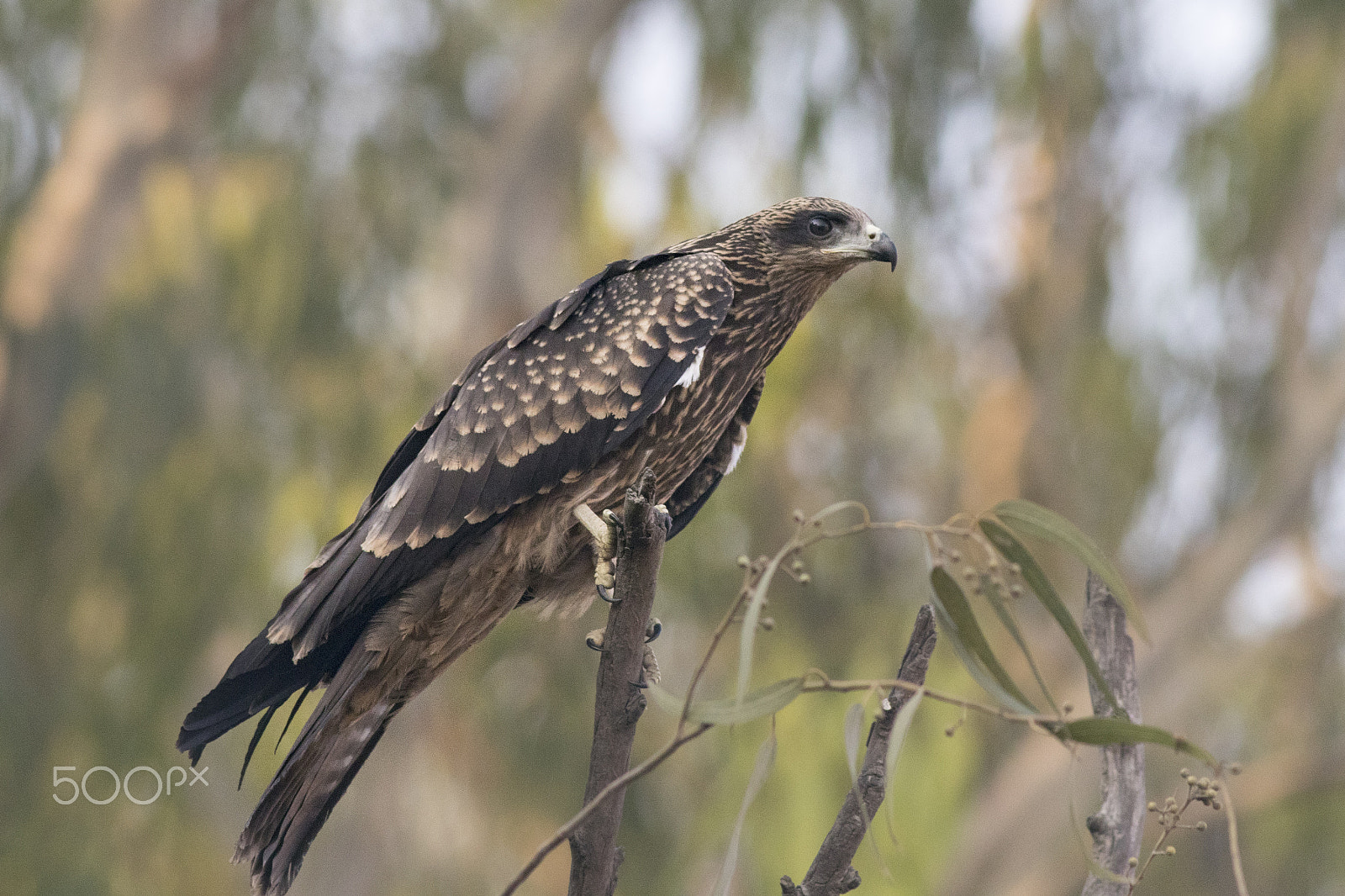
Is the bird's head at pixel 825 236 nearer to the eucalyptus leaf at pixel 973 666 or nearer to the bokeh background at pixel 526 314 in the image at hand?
the eucalyptus leaf at pixel 973 666

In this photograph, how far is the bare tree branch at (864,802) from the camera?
2.21 m

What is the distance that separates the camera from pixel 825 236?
3.37 m

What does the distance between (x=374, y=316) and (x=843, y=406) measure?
2604 millimetres

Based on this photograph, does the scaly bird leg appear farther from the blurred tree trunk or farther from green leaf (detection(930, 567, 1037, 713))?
the blurred tree trunk

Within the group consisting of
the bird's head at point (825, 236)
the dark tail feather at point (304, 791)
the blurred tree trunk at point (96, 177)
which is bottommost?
the dark tail feather at point (304, 791)

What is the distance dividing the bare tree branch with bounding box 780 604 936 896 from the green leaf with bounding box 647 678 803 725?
0.28 m

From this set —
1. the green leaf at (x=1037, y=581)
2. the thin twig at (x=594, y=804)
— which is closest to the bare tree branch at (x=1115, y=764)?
the green leaf at (x=1037, y=581)

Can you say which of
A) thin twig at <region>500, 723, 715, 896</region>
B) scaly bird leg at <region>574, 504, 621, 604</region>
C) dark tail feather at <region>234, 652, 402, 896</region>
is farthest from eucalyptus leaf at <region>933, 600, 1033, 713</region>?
dark tail feather at <region>234, 652, 402, 896</region>

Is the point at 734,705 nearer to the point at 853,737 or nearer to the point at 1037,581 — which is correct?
the point at 853,737

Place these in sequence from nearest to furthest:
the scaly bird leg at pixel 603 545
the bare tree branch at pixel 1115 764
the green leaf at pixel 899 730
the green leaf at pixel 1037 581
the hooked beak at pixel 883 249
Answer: the green leaf at pixel 899 730, the green leaf at pixel 1037 581, the bare tree branch at pixel 1115 764, the scaly bird leg at pixel 603 545, the hooked beak at pixel 883 249

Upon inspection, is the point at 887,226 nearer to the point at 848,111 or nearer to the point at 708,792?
the point at 848,111

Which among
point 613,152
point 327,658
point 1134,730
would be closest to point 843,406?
point 613,152

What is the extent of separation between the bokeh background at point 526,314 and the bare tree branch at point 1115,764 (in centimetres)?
420

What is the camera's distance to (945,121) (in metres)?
7.36
